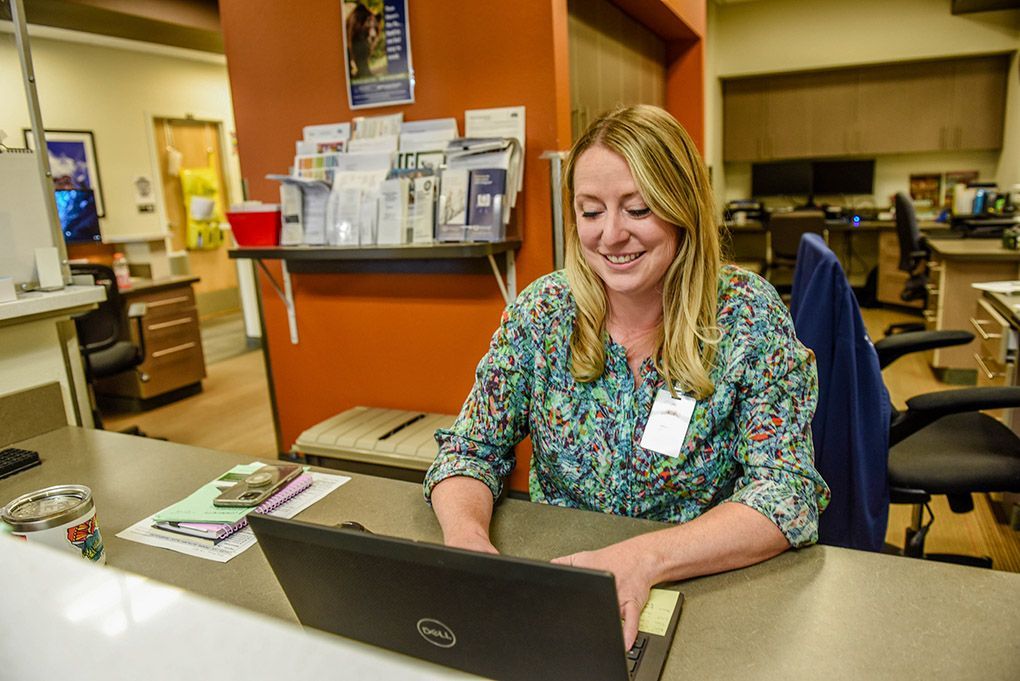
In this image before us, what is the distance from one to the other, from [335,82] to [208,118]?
5.58 m

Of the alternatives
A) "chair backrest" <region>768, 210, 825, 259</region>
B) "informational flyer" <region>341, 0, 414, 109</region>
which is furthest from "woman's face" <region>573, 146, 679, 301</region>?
"chair backrest" <region>768, 210, 825, 259</region>

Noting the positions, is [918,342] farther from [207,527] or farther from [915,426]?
[207,527]

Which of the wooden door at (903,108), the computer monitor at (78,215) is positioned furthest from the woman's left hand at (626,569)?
the wooden door at (903,108)

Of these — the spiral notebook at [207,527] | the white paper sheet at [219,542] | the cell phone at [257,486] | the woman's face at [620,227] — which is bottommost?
the white paper sheet at [219,542]

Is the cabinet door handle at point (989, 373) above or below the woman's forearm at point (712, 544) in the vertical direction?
below

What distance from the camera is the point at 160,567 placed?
113 centimetres

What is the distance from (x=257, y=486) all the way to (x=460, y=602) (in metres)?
0.75

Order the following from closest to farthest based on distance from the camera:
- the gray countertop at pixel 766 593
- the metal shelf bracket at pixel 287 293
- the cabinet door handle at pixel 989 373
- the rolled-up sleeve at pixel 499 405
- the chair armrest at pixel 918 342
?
the gray countertop at pixel 766 593 → the rolled-up sleeve at pixel 499 405 → the chair armrest at pixel 918 342 → the cabinet door handle at pixel 989 373 → the metal shelf bracket at pixel 287 293

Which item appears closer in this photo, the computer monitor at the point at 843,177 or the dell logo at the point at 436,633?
the dell logo at the point at 436,633

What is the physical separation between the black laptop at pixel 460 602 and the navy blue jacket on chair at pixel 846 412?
1.16 m

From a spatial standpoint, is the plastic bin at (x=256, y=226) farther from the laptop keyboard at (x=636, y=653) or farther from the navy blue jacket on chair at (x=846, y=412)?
the laptop keyboard at (x=636, y=653)

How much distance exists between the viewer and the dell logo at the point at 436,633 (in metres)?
0.73

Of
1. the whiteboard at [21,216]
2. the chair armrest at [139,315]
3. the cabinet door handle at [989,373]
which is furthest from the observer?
the chair armrest at [139,315]

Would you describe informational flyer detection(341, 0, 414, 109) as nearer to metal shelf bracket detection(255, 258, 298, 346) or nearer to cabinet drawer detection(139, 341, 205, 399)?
metal shelf bracket detection(255, 258, 298, 346)
